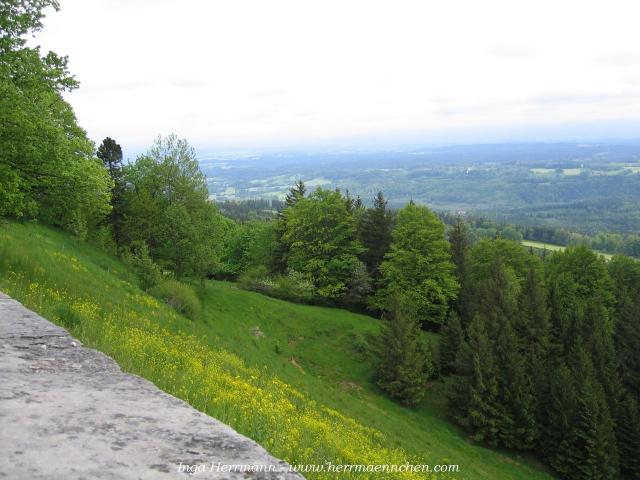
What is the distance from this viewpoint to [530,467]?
33250mm

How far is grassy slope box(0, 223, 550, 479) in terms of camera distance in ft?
39.7

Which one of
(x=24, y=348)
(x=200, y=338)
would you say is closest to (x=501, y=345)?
(x=200, y=338)

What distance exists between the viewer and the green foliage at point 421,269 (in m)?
49.3

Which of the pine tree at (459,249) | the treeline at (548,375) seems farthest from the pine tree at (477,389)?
the pine tree at (459,249)

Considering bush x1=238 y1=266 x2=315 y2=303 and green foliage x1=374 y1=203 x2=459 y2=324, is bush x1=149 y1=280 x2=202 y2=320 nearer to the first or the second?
bush x1=238 y1=266 x2=315 y2=303

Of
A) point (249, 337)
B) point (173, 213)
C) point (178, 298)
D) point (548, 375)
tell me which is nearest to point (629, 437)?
point (548, 375)

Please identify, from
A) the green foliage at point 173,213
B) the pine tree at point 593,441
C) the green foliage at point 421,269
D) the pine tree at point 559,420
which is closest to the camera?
the pine tree at point 593,441

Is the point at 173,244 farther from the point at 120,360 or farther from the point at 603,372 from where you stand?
the point at 603,372

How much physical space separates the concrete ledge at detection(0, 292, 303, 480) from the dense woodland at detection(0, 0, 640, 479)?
42.9 feet

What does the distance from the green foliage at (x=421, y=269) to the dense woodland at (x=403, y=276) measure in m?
0.17

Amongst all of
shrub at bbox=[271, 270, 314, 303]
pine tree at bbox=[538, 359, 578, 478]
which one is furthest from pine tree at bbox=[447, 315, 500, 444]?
shrub at bbox=[271, 270, 314, 303]

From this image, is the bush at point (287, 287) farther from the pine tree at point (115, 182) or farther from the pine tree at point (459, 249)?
the pine tree at point (459, 249)

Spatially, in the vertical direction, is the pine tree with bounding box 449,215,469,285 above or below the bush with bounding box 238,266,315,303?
above

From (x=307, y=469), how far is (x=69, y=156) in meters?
15.2
